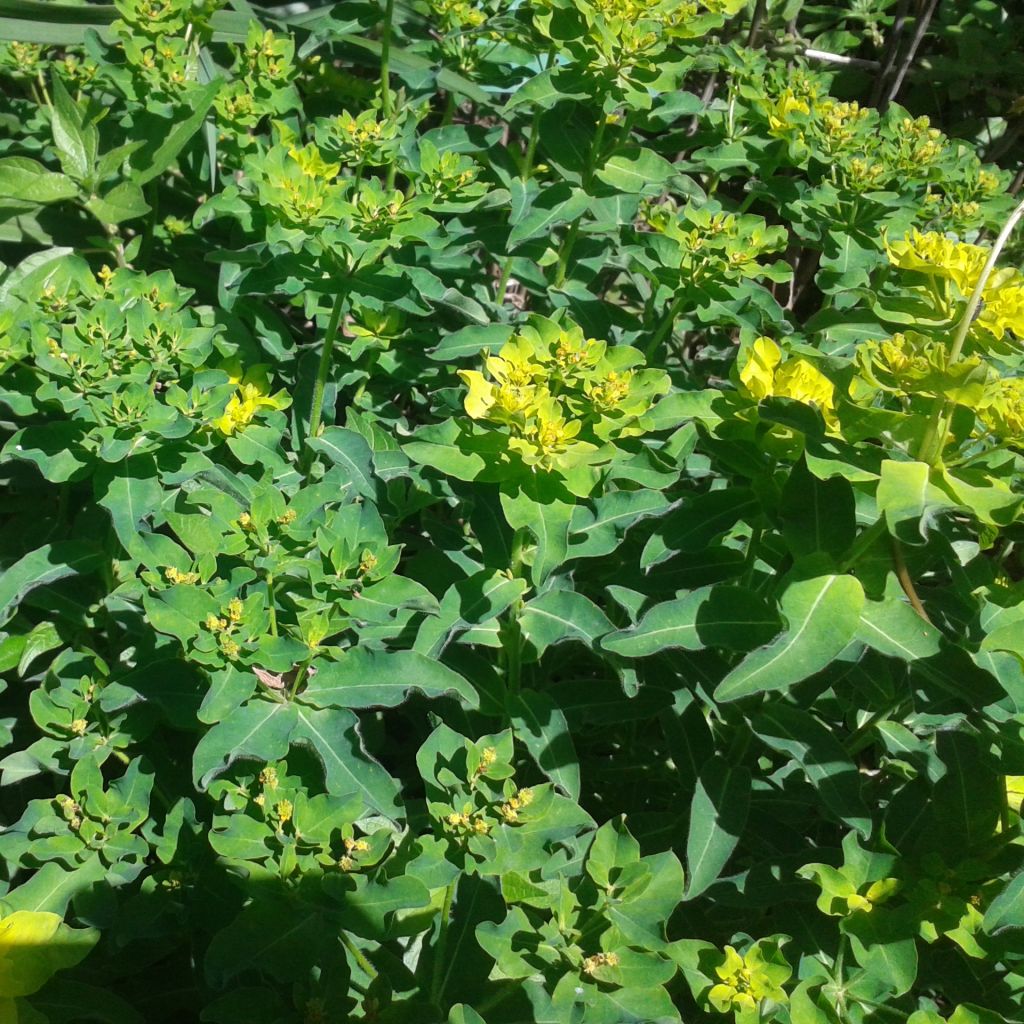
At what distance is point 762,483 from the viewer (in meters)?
1.86

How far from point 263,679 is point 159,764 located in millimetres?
398

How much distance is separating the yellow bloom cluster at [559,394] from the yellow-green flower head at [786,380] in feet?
0.53

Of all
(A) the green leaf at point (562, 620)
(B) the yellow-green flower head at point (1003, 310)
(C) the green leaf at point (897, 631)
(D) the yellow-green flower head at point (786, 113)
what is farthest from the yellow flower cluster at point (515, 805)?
(D) the yellow-green flower head at point (786, 113)

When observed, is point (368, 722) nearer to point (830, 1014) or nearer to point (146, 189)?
point (830, 1014)

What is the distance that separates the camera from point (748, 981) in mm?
1682

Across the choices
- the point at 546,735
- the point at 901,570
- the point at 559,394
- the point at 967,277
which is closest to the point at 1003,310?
the point at 967,277

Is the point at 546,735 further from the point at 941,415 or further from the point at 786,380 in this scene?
the point at 941,415

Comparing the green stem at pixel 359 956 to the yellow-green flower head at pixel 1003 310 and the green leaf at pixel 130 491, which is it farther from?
the yellow-green flower head at pixel 1003 310

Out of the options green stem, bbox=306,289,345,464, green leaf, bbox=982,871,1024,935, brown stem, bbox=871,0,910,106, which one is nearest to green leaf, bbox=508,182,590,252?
green stem, bbox=306,289,345,464

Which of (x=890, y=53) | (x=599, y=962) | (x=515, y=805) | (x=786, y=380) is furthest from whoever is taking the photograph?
(x=890, y=53)

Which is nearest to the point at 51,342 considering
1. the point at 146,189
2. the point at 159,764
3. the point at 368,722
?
the point at 159,764

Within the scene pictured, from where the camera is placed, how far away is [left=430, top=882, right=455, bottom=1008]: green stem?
181 cm

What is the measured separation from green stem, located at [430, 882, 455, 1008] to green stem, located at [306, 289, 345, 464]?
1.02 meters

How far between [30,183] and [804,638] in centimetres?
219
